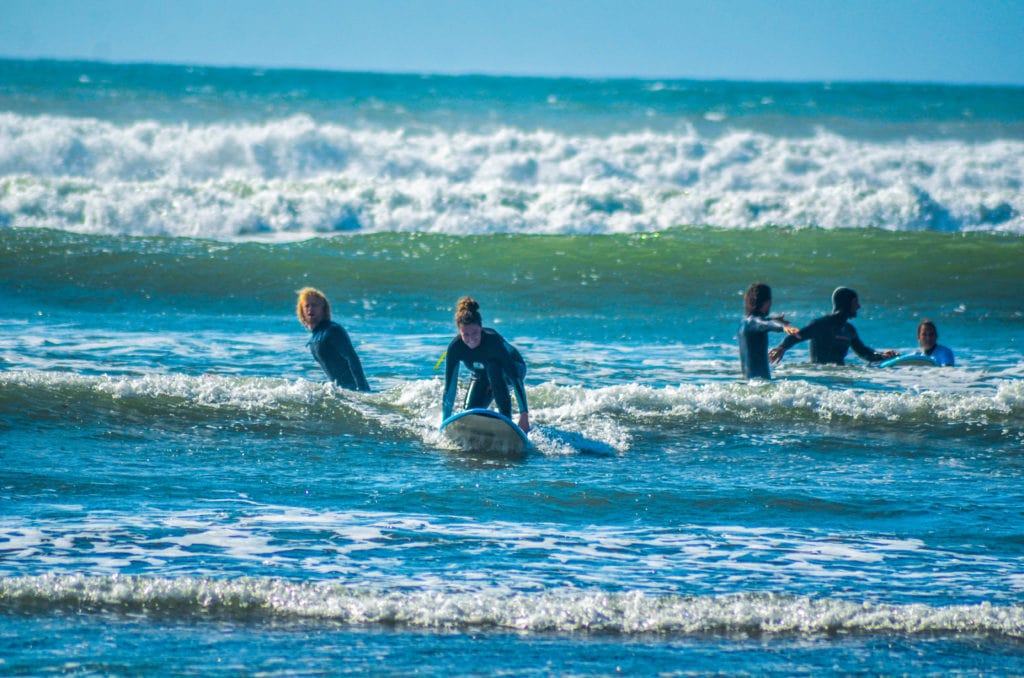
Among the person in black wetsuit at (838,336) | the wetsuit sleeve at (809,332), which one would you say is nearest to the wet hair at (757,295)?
the wetsuit sleeve at (809,332)

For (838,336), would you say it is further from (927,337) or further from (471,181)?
(471,181)

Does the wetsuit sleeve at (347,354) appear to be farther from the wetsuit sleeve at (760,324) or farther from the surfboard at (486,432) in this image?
the wetsuit sleeve at (760,324)

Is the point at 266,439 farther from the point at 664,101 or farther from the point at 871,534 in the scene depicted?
the point at 664,101

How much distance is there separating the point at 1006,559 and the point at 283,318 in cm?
1241

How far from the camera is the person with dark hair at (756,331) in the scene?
12.8 meters

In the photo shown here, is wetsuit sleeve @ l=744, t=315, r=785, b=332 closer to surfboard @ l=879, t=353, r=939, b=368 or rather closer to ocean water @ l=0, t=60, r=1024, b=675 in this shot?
ocean water @ l=0, t=60, r=1024, b=675

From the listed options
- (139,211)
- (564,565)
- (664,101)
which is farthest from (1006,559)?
(664,101)

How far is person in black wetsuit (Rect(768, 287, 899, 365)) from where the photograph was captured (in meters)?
13.7

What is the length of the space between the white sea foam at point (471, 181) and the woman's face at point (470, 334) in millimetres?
17352

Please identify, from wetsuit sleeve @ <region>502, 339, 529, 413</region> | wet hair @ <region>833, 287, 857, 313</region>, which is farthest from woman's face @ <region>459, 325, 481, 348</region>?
wet hair @ <region>833, 287, 857, 313</region>

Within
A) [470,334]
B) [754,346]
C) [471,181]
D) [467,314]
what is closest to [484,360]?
[470,334]

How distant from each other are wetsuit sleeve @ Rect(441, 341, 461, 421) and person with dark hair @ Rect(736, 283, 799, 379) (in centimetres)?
378

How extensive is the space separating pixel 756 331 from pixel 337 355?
4.17m

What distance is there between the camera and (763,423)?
37.6 feet
